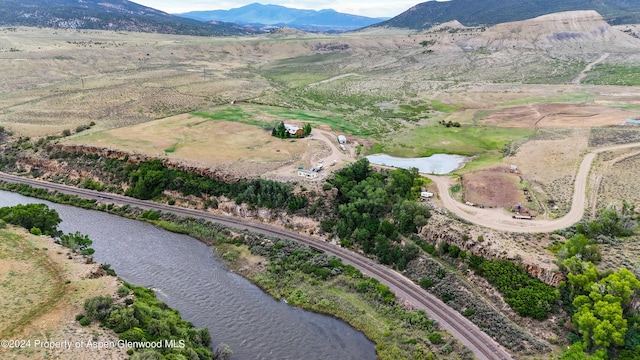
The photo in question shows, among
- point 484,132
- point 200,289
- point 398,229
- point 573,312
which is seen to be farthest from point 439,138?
point 200,289

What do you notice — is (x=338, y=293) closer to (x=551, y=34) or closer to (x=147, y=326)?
(x=147, y=326)

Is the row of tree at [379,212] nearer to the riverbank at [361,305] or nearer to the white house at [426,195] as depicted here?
the white house at [426,195]

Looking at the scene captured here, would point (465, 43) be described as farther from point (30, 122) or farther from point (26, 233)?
point (26, 233)

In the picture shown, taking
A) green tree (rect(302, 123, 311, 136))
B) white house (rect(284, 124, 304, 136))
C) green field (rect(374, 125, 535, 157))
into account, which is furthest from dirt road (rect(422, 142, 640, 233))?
white house (rect(284, 124, 304, 136))

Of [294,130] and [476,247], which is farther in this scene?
[294,130]

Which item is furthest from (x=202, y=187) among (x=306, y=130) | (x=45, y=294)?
(x=45, y=294)

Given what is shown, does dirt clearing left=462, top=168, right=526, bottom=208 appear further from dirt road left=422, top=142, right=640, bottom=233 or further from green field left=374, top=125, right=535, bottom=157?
green field left=374, top=125, right=535, bottom=157
